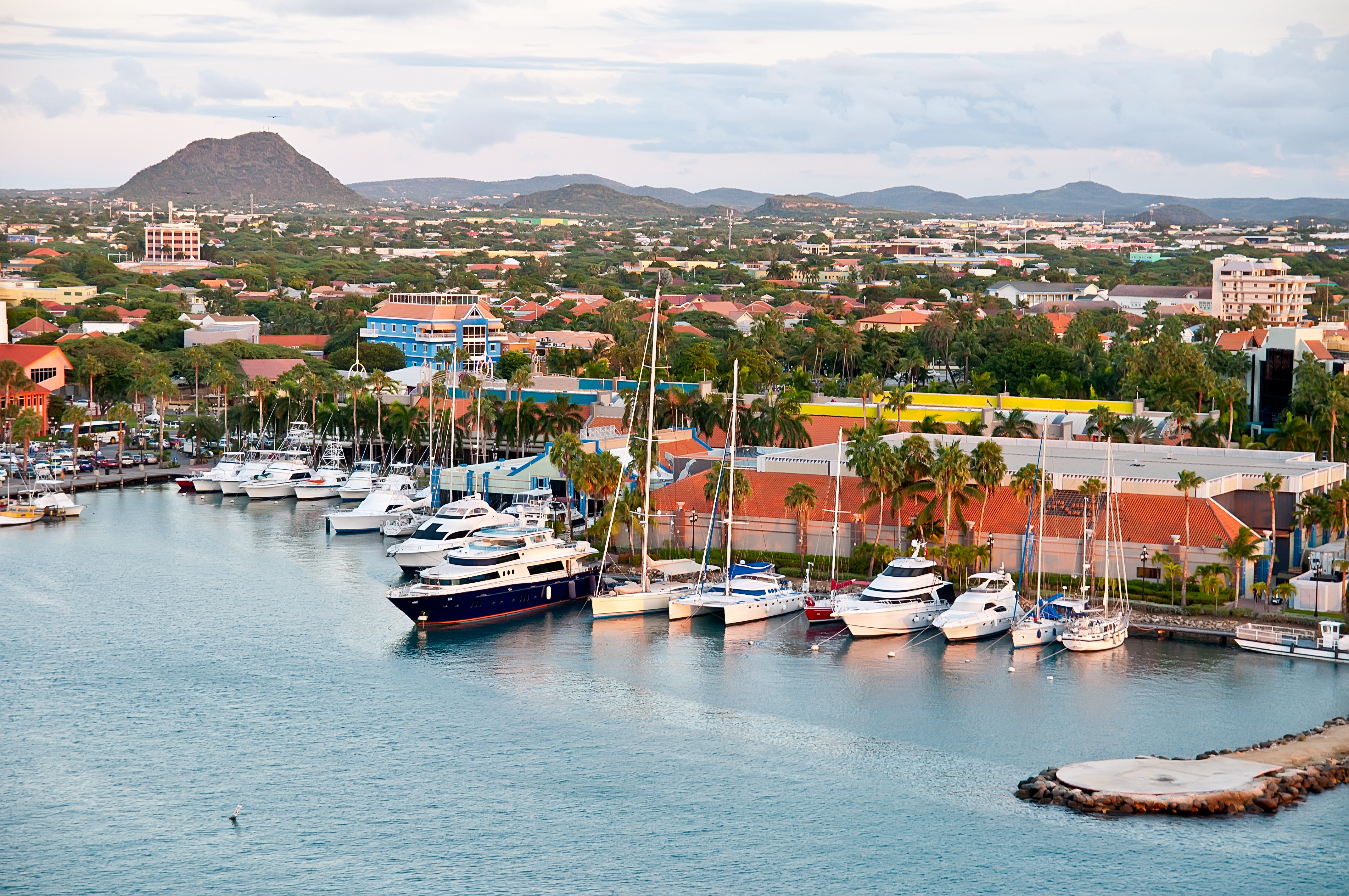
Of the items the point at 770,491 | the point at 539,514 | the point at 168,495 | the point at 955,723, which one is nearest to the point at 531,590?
the point at 539,514

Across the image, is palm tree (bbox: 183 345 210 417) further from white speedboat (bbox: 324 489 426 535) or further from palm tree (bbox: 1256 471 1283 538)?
palm tree (bbox: 1256 471 1283 538)

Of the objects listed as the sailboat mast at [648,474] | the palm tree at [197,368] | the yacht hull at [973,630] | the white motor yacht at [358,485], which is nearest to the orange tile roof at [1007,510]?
the sailboat mast at [648,474]

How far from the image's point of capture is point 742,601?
177ft

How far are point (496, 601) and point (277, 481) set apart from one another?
30285 mm

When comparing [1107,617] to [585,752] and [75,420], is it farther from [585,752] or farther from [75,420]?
[75,420]

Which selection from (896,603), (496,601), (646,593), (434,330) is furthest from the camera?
(434,330)

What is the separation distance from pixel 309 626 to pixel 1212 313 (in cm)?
14101

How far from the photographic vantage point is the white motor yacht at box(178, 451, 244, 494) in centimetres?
8281

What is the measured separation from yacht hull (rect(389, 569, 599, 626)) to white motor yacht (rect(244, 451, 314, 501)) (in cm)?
2895

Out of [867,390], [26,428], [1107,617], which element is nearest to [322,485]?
[26,428]

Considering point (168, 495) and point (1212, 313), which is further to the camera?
point (1212, 313)

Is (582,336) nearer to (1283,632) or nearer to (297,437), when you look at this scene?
(297,437)

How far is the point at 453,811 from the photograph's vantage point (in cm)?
3662

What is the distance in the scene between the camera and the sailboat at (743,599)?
5400 centimetres
